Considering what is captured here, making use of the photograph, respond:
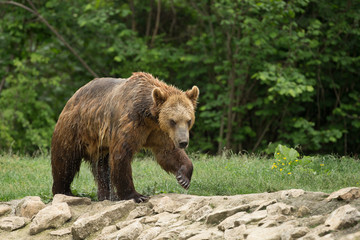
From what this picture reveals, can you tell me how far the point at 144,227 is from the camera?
5.70 meters

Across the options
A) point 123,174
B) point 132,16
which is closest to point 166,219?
point 123,174

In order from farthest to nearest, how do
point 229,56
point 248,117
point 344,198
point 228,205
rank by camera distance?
1. point 248,117
2. point 229,56
3. point 228,205
4. point 344,198

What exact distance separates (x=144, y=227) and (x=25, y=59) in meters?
11.3

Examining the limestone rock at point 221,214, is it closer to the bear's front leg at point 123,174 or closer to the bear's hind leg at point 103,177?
the bear's front leg at point 123,174

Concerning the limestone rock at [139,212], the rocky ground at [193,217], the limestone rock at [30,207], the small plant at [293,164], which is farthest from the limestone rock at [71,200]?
the small plant at [293,164]

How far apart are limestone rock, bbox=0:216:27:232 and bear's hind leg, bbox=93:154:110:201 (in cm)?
116

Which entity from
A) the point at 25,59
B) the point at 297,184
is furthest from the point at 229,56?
the point at 297,184

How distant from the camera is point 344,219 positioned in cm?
434

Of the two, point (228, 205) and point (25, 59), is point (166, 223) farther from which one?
point (25, 59)

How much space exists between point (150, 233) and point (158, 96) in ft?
5.53

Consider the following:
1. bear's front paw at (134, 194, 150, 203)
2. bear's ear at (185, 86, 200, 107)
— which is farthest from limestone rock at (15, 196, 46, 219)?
bear's ear at (185, 86, 200, 107)

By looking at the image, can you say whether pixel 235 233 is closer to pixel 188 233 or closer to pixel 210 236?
pixel 210 236

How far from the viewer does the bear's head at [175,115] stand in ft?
20.4

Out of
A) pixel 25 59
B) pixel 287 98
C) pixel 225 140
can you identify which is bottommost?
pixel 225 140
